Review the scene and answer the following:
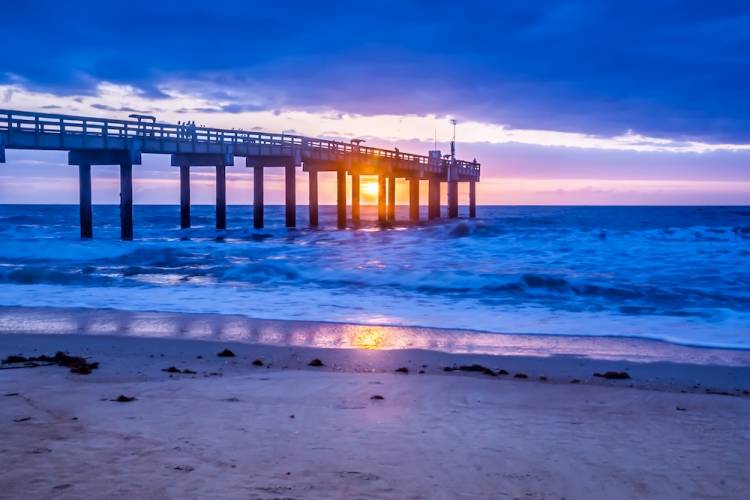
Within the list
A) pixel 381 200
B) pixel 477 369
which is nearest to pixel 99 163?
pixel 477 369

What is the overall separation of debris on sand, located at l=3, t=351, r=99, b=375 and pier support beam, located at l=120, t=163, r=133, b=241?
60.5ft

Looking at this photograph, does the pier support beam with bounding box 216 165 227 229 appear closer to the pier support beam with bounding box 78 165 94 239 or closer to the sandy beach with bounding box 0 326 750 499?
the pier support beam with bounding box 78 165 94 239

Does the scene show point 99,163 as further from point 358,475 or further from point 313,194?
point 358,475

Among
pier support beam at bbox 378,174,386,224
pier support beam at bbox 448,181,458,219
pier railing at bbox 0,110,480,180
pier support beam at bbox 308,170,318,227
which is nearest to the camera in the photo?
pier railing at bbox 0,110,480,180

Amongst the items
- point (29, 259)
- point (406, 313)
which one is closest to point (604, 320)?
point (406, 313)

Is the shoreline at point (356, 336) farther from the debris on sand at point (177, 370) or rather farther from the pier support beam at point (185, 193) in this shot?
the pier support beam at point (185, 193)

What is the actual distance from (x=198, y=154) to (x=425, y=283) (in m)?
15.8

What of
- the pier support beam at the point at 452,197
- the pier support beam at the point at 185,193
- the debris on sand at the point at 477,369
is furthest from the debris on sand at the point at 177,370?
the pier support beam at the point at 452,197

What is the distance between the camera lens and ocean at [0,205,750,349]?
36.6 ft

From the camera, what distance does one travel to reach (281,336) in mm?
9062

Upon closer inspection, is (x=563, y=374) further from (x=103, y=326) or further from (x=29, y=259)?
(x=29, y=259)

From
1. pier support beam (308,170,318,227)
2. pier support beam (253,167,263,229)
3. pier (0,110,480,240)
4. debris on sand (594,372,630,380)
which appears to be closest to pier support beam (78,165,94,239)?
pier (0,110,480,240)

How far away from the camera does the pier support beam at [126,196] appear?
24422 mm

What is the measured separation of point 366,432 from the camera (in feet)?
14.5
